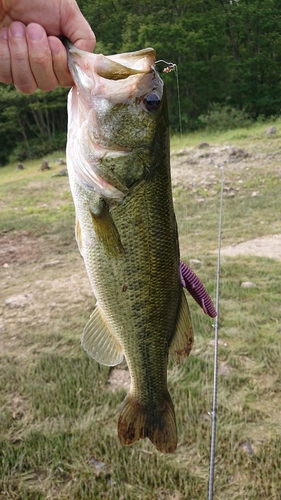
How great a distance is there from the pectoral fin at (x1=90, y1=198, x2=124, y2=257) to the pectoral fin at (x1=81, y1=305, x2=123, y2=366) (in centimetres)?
38

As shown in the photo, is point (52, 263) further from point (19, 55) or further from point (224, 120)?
point (224, 120)

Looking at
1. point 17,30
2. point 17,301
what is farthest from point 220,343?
point 17,30

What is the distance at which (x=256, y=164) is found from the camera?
12156 millimetres

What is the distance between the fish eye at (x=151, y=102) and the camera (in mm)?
1564

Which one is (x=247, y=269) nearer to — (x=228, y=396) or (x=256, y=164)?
(x=228, y=396)

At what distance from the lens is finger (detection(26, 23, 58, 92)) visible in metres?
1.56

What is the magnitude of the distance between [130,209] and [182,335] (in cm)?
57

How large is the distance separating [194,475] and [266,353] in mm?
1377

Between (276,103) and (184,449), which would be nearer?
(184,449)

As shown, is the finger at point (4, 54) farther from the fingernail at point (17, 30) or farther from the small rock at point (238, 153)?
the small rock at point (238, 153)

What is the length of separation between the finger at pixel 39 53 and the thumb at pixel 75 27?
0.38 feet

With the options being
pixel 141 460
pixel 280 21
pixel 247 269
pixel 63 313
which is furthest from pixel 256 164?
pixel 280 21

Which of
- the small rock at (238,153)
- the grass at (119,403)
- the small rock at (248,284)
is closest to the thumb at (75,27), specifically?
the grass at (119,403)

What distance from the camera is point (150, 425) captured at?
184cm
